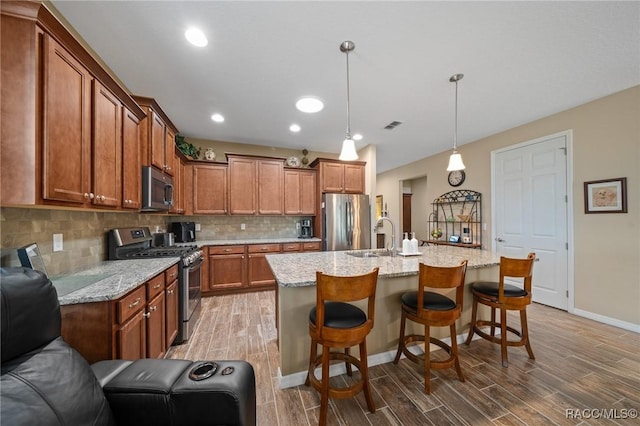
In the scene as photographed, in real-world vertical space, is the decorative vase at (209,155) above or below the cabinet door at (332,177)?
above

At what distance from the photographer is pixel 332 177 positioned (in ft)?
15.1

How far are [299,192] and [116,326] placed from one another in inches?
139

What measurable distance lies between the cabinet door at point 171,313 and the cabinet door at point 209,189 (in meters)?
2.00

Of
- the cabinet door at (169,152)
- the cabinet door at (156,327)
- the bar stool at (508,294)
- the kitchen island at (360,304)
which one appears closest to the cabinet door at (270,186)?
the cabinet door at (169,152)

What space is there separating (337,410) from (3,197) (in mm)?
2219

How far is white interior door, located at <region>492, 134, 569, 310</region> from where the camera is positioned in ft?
10.8

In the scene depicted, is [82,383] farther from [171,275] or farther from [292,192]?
[292,192]

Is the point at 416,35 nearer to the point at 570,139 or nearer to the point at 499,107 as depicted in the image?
the point at 499,107

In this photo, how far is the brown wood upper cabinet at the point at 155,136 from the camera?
2.39 m

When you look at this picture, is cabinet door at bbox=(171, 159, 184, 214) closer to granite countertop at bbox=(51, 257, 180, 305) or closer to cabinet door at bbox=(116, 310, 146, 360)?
granite countertop at bbox=(51, 257, 180, 305)

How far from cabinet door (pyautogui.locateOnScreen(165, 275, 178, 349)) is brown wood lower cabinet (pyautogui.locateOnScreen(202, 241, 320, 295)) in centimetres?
148

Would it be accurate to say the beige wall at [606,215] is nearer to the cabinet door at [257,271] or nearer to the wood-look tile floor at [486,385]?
the wood-look tile floor at [486,385]

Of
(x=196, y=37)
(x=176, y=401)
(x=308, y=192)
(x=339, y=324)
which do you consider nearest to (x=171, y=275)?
(x=176, y=401)

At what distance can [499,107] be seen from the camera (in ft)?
10.4
